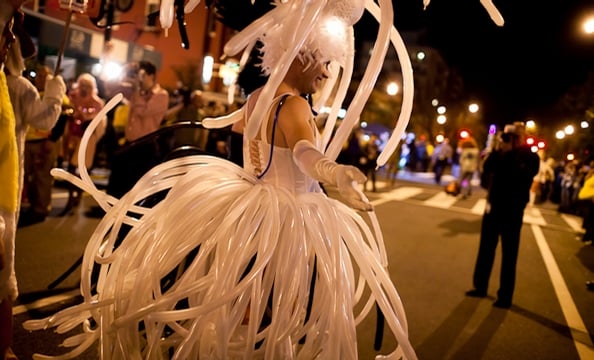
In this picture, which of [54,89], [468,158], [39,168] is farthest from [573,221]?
[54,89]

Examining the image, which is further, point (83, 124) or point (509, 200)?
point (83, 124)

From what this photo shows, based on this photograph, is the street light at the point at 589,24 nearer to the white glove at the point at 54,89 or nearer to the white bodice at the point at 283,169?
A: the white bodice at the point at 283,169

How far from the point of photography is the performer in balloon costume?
1.90 metres

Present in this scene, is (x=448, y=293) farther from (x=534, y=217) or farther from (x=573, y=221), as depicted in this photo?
(x=573, y=221)

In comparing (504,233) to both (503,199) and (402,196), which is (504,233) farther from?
(402,196)

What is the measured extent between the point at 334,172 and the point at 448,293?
386 cm

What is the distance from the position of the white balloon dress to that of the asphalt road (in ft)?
3.76

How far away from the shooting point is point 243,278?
195cm

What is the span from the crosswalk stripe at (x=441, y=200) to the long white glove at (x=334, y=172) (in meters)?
10.4

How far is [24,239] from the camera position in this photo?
522 cm

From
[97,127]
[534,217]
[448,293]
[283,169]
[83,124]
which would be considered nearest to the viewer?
[283,169]

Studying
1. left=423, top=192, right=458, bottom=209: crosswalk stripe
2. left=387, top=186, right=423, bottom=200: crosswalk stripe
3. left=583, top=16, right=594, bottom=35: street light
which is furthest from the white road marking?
left=583, top=16, right=594, bottom=35: street light

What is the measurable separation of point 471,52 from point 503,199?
1513cm

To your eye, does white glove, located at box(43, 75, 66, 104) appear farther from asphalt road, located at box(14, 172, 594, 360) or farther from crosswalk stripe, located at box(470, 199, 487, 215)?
crosswalk stripe, located at box(470, 199, 487, 215)
